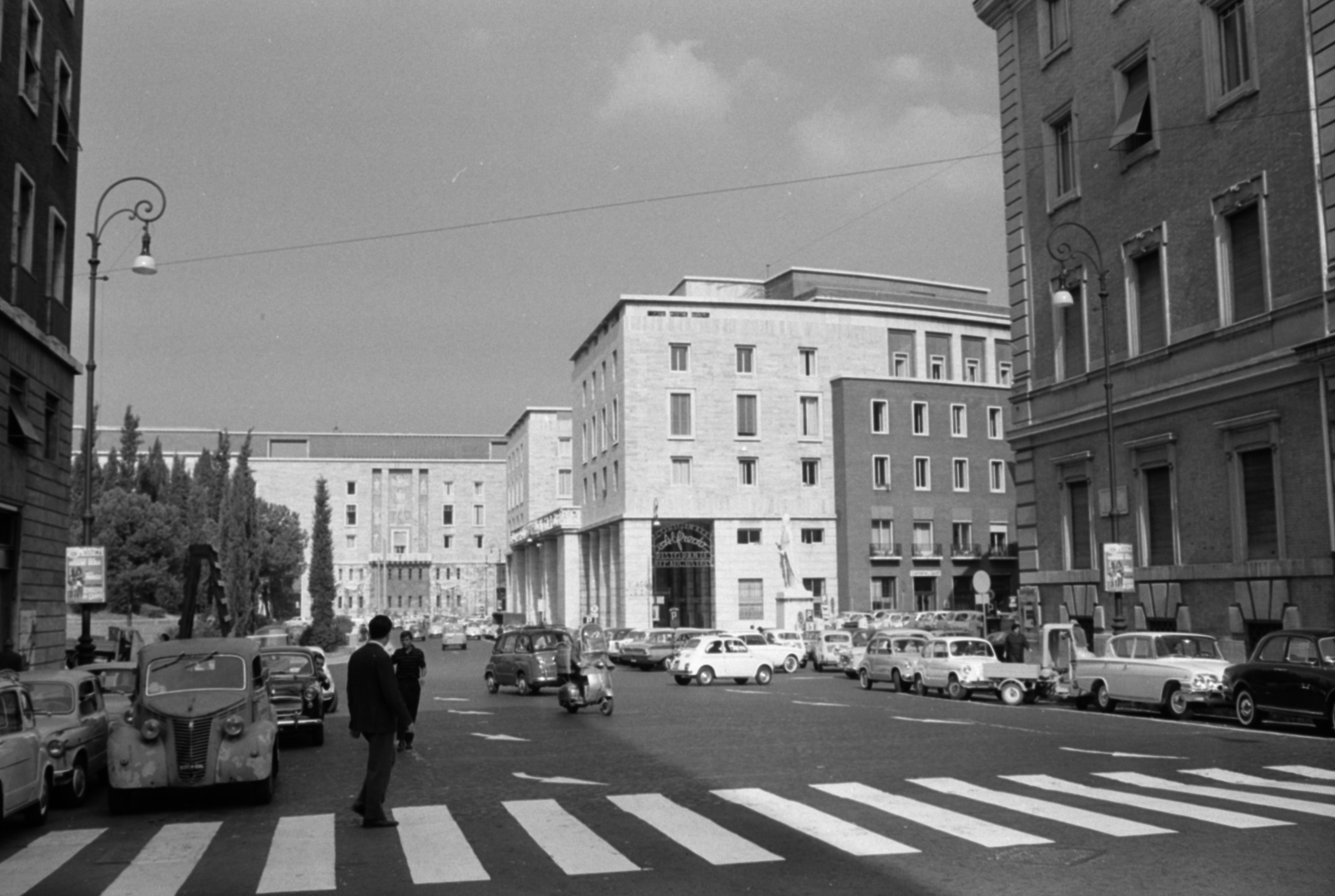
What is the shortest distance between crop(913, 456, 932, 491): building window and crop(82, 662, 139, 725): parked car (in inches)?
2274

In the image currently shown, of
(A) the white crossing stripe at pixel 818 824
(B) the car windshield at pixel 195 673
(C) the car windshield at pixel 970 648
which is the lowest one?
(A) the white crossing stripe at pixel 818 824

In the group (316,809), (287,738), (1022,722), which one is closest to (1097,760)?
(1022,722)

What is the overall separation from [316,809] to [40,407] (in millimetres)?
17863

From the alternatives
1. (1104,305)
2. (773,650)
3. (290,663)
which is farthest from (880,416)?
(290,663)

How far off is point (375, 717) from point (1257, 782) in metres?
9.44

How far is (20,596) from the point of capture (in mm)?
26094

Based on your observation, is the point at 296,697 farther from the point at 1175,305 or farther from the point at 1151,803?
the point at 1175,305

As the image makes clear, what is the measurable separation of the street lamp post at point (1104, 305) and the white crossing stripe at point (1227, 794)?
15470 millimetres

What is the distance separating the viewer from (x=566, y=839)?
10.8 m

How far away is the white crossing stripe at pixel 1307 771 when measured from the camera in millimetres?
14551

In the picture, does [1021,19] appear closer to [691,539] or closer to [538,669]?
[538,669]

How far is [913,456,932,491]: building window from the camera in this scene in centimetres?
7244

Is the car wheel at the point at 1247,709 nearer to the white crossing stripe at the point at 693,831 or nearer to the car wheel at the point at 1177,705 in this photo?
the car wheel at the point at 1177,705

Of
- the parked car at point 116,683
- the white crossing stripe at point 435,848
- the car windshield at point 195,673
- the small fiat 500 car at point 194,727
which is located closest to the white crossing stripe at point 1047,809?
the white crossing stripe at point 435,848
